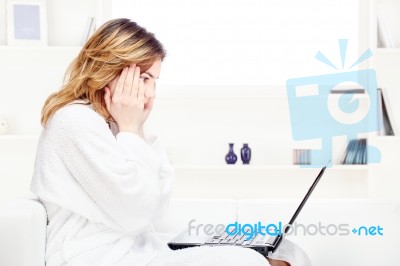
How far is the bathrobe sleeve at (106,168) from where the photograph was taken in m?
1.78

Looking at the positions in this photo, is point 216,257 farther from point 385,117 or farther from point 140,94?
point 385,117

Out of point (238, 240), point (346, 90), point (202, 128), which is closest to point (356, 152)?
point (346, 90)

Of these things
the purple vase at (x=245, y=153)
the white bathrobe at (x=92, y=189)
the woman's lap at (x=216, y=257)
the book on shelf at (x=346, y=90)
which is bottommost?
the purple vase at (x=245, y=153)

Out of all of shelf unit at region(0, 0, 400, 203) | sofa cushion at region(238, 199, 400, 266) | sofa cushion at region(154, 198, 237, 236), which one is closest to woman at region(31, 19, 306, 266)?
sofa cushion at region(154, 198, 237, 236)

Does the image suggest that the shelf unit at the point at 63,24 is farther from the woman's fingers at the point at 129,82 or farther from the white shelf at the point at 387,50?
the woman's fingers at the point at 129,82

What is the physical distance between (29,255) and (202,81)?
245cm

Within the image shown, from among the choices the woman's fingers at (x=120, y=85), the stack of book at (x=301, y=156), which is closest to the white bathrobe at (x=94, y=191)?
the woman's fingers at (x=120, y=85)

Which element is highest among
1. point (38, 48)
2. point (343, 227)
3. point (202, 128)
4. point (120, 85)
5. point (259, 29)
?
point (259, 29)

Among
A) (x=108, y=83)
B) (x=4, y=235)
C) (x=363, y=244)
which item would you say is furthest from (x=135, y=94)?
(x=363, y=244)

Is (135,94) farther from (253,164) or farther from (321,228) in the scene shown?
(253,164)

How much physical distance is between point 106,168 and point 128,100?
0.94ft

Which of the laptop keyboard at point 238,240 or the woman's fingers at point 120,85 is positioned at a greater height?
the woman's fingers at point 120,85

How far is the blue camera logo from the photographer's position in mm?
4004

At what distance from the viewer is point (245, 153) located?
12.9 feet
